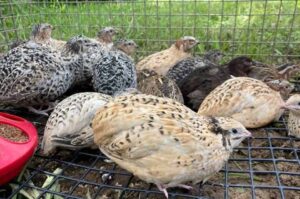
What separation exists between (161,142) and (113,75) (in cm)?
186

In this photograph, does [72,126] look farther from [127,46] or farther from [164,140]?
[127,46]

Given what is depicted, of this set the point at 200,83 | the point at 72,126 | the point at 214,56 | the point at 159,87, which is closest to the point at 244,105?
the point at 200,83

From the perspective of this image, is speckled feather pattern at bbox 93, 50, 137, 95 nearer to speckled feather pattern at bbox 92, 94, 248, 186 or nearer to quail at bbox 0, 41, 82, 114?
quail at bbox 0, 41, 82, 114

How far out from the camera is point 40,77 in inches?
178

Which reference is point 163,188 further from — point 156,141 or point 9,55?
point 9,55

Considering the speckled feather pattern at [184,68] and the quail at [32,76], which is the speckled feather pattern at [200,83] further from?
the quail at [32,76]

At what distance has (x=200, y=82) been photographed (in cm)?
485

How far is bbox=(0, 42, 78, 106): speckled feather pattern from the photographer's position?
4406 mm

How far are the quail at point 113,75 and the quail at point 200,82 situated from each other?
643 millimetres

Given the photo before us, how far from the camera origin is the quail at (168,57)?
5.68m

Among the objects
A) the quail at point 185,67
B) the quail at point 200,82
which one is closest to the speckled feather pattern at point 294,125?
the quail at point 200,82

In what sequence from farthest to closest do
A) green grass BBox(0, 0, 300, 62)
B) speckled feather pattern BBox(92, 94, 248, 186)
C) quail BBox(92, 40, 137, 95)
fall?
green grass BBox(0, 0, 300, 62) < quail BBox(92, 40, 137, 95) < speckled feather pattern BBox(92, 94, 248, 186)

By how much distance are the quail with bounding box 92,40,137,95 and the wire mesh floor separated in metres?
0.94

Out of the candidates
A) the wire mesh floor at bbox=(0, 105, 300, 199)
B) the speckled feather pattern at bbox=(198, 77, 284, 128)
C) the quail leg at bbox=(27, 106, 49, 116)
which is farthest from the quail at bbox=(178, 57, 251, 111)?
the quail leg at bbox=(27, 106, 49, 116)
